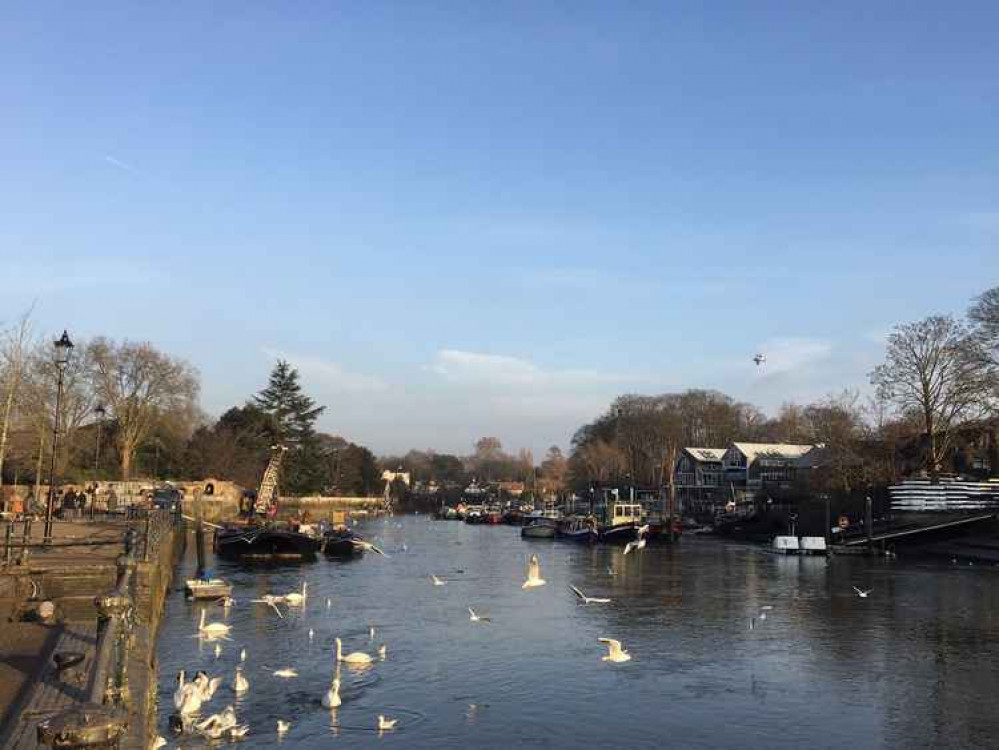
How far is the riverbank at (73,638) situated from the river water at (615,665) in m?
2.40

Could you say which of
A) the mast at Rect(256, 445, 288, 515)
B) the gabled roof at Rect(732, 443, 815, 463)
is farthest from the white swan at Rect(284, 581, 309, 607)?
the gabled roof at Rect(732, 443, 815, 463)

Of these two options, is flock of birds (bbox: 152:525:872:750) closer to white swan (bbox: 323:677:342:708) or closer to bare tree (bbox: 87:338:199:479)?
white swan (bbox: 323:677:342:708)

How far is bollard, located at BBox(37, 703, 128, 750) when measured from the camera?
589 cm

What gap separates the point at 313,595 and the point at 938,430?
5527 cm

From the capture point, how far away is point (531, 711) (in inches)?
695

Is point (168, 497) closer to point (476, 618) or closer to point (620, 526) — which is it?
point (476, 618)

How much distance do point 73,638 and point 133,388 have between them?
7085cm

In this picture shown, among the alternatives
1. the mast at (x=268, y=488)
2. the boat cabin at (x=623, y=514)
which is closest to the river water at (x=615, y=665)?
the mast at (x=268, y=488)

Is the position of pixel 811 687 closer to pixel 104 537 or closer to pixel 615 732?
pixel 615 732

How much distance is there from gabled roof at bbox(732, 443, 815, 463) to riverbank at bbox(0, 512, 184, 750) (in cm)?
9381

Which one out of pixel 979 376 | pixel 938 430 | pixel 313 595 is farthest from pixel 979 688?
pixel 938 430

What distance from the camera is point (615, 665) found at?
70.9 feet

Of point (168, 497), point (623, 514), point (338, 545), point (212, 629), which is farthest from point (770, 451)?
point (212, 629)

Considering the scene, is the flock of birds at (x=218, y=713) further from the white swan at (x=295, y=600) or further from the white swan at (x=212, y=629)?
the white swan at (x=295, y=600)
